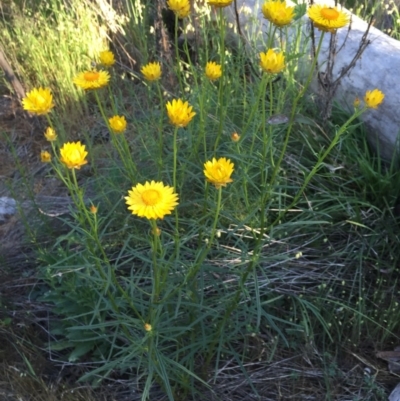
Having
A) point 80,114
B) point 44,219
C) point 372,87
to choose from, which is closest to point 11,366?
point 44,219

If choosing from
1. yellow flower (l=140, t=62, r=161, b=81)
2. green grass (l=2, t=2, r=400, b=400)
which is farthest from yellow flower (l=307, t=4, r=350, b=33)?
yellow flower (l=140, t=62, r=161, b=81)

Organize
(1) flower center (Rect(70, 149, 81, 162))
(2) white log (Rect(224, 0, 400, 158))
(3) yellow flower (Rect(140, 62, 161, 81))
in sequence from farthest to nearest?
(2) white log (Rect(224, 0, 400, 158)) → (3) yellow flower (Rect(140, 62, 161, 81)) → (1) flower center (Rect(70, 149, 81, 162))

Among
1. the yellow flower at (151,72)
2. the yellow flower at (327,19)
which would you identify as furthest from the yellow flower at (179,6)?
the yellow flower at (327,19)

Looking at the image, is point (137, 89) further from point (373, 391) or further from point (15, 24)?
point (373, 391)

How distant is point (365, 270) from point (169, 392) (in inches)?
41.1

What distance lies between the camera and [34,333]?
225 cm

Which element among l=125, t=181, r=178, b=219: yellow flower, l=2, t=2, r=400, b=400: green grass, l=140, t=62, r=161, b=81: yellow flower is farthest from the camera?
l=140, t=62, r=161, b=81: yellow flower

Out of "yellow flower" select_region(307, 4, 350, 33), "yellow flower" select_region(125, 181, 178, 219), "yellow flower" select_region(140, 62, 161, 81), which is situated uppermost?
"yellow flower" select_region(307, 4, 350, 33)

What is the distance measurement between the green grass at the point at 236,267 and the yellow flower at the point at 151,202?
0.27m

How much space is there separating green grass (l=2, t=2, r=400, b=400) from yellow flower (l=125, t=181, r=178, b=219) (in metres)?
0.27

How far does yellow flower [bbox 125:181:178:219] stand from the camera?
1.38 metres

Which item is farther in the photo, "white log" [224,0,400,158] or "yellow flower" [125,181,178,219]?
"white log" [224,0,400,158]

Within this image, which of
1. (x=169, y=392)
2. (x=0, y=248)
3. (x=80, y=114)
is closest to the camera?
(x=169, y=392)

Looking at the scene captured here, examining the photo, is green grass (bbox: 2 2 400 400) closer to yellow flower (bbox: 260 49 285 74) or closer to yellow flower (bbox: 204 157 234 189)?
yellow flower (bbox: 260 49 285 74)
